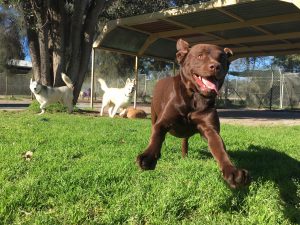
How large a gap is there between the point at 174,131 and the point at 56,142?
2.49m

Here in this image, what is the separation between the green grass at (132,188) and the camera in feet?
10.6

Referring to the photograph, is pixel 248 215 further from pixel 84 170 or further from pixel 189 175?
pixel 84 170

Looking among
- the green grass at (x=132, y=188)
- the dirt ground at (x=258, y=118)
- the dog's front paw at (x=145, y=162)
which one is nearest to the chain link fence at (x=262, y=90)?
the dirt ground at (x=258, y=118)

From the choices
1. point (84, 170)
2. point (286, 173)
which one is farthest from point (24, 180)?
point (286, 173)

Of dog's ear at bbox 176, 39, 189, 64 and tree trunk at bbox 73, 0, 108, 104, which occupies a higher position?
tree trunk at bbox 73, 0, 108, 104

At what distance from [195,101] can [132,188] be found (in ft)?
3.22

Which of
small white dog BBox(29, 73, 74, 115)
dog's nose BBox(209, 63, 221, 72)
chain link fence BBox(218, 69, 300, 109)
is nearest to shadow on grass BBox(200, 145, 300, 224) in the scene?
dog's nose BBox(209, 63, 221, 72)

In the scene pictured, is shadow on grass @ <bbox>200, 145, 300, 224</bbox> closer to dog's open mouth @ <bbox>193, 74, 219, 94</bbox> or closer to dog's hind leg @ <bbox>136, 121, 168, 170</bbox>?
dog's hind leg @ <bbox>136, 121, 168, 170</bbox>

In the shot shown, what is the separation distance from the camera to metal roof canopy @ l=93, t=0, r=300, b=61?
13.0m

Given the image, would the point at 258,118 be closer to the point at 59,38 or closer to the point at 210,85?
the point at 59,38

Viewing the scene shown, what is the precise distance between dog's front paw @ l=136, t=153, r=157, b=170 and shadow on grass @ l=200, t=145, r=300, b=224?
894 millimetres

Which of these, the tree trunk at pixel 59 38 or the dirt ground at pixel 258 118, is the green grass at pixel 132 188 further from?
the tree trunk at pixel 59 38

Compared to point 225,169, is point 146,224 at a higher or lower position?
lower

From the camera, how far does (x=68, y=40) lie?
15.5 meters
